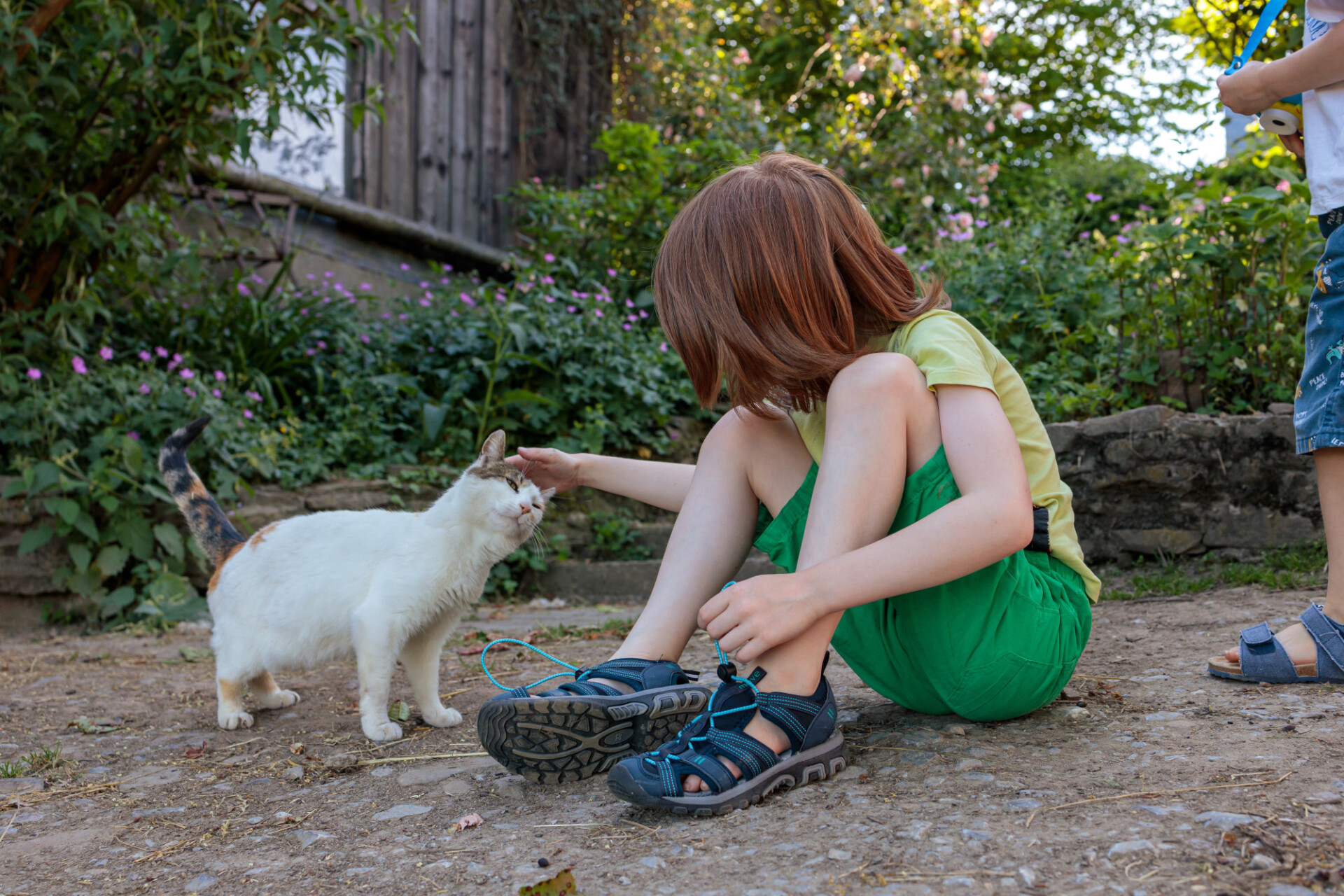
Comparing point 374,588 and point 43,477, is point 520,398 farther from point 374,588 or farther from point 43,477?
point 374,588

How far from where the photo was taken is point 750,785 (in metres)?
1.37

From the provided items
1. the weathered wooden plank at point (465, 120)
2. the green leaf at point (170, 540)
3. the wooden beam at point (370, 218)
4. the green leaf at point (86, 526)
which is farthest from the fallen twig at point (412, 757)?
the weathered wooden plank at point (465, 120)

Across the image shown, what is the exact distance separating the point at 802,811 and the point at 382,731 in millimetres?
1011

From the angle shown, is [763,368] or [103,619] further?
[103,619]

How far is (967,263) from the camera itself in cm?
454

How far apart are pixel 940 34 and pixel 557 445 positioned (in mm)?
4287

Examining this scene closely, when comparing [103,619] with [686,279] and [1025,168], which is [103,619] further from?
[1025,168]

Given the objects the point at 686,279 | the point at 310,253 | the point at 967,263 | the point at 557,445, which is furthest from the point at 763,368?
the point at 310,253

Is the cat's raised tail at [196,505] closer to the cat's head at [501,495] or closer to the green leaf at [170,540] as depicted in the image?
the cat's head at [501,495]

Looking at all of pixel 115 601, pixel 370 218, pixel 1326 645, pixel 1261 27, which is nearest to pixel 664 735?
pixel 1326 645

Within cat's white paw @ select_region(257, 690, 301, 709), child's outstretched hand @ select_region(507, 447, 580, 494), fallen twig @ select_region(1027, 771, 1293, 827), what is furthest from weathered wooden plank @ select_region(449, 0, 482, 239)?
fallen twig @ select_region(1027, 771, 1293, 827)

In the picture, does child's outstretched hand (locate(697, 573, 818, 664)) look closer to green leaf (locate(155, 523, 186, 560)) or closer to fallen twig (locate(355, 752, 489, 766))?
fallen twig (locate(355, 752, 489, 766))

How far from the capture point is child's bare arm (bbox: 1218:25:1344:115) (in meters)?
1.68

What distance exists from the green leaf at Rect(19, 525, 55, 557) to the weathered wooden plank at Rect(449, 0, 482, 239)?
11.8 ft
